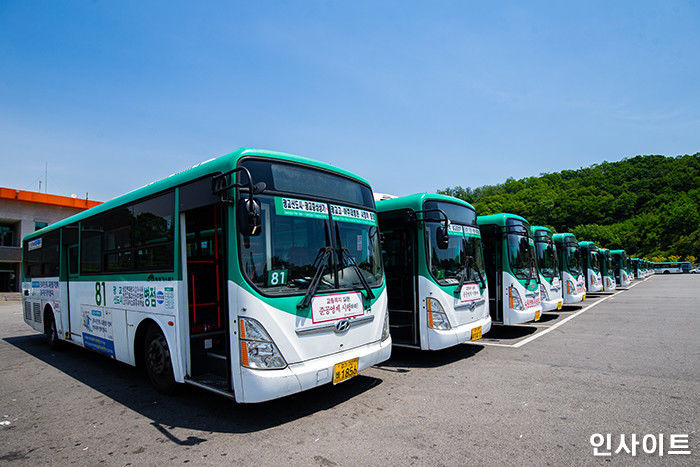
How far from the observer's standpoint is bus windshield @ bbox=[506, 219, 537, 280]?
31.1 feet

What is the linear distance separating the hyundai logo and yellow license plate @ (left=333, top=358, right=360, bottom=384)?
1.15 ft

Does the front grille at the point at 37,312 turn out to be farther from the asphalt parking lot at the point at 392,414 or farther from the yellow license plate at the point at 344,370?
the yellow license plate at the point at 344,370

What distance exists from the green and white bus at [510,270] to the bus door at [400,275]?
2614 mm

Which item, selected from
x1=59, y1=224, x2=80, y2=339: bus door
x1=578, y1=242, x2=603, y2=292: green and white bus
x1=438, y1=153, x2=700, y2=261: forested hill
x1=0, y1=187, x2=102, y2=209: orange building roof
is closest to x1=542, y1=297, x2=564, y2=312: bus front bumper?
x1=578, y1=242, x2=603, y2=292: green and white bus

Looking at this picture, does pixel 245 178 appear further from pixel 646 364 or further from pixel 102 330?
pixel 646 364

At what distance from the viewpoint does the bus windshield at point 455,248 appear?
712 cm

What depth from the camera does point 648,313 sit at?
13.9 m

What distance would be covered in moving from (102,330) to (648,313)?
15680 millimetres

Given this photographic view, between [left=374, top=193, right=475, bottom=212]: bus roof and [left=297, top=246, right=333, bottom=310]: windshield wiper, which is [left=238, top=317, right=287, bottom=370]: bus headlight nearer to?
[left=297, top=246, right=333, bottom=310]: windshield wiper

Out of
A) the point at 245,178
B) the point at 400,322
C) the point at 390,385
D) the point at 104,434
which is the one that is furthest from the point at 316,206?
the point at 400,322

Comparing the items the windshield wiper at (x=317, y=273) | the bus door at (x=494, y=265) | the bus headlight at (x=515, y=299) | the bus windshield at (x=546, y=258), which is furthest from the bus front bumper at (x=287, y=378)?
the bus windshield at (x=546, y=258)

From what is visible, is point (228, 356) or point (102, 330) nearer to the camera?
point (228, 356)

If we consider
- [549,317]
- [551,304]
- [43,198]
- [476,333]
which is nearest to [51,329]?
[476,333]

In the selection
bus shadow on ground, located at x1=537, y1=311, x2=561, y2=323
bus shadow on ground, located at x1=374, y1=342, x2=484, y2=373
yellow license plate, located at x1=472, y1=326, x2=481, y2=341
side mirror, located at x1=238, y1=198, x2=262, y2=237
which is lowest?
bus shadow on ground, located at x1=537, y1=311, x2=561, y2=323
